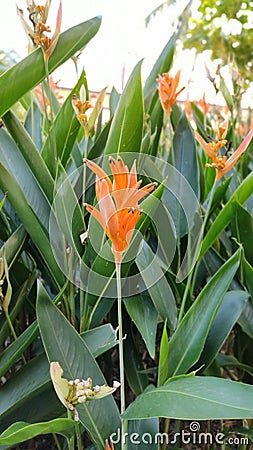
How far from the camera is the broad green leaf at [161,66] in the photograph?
0.79 m

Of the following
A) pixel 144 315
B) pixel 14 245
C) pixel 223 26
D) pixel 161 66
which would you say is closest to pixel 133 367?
pixel 144 315

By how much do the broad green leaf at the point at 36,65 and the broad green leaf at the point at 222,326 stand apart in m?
0.33

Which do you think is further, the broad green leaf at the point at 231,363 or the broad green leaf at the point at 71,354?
the broad green leaf at the point at 231,363

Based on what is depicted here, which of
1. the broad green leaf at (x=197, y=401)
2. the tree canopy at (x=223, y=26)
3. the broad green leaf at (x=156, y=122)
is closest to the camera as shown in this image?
the broad green leaf at (x=197, y=401)

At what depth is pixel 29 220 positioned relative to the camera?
53cm

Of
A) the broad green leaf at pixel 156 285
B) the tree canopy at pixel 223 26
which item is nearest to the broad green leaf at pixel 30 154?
the broad green leaf at pixel 156 285

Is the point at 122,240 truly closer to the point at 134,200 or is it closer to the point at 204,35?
the point at 134,200

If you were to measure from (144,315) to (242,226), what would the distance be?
0.17 m

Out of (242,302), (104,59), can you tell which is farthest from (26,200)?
(104,59)

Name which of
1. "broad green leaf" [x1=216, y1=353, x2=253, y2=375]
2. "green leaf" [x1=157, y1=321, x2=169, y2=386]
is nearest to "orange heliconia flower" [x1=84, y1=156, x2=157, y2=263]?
"green leaf" [x1=157, y1=321, x2=169, y2=386]

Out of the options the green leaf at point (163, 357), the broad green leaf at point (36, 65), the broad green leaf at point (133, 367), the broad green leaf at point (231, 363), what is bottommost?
the broad green leaf at point (231, 363)

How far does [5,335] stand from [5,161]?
0.20 m

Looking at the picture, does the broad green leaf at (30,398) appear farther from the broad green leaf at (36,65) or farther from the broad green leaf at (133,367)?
the broad green leaf at (36,65)

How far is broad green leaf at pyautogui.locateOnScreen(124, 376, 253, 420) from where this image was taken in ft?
1.17
